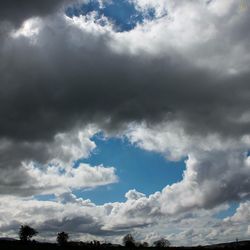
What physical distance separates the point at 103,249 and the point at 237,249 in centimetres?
4933

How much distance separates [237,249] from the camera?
156875 mm

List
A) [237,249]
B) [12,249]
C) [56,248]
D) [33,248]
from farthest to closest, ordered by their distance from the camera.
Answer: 1. [237,249]
2. [56,248]
3. [33,248]
4. [12,249]

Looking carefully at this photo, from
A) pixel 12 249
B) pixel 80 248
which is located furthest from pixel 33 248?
pixel 80 248

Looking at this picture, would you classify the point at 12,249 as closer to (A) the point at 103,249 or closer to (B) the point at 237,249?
(A) the point at 103,249

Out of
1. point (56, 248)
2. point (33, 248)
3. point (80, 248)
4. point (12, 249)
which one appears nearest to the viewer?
point (12, 249)

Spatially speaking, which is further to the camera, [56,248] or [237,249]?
[237,249]

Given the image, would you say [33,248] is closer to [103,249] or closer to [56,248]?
[56,248]

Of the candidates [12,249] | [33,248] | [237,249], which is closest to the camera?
[12,249]

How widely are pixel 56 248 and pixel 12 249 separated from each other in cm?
1929

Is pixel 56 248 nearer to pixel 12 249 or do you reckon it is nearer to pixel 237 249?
pixel 12 249

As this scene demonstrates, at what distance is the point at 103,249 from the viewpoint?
139625mm

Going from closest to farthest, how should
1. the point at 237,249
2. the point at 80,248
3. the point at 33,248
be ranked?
the point at 33,248
the point at 80,248
the point at 237,249

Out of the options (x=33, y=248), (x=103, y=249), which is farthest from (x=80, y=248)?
(x=33, y=248)

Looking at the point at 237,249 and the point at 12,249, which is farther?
the point at 237,249
